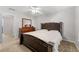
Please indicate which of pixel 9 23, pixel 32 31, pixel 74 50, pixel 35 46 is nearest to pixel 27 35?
pixel 32 31

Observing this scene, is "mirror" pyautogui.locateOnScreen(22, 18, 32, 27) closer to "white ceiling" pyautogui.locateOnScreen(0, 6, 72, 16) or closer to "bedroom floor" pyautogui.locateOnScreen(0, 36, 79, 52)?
"white ceiling" pyautogui.locateOnScreen(0, 6, 72, 16)

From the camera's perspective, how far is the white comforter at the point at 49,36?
1.24m

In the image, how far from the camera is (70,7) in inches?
50.1

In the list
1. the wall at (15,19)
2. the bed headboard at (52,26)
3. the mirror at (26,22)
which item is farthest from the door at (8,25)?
the bed headboard at (52,26)

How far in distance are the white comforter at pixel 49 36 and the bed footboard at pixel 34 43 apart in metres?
0.06

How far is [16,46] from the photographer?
1298 millimetres

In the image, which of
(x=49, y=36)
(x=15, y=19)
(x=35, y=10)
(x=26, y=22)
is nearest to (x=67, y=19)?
(x=49, y=36)

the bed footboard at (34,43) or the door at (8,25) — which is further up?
the door at (8,25)

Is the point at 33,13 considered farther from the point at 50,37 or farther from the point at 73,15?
the point at 73,15

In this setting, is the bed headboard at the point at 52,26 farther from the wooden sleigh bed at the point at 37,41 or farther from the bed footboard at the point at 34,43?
the bed footboard at the point at 34,43

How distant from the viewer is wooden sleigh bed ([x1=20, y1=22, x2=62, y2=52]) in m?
1.28

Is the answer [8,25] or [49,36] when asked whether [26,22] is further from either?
[49,36]

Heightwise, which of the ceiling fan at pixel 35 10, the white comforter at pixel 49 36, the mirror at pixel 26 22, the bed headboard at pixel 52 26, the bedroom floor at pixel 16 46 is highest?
the ceiling fan at pixel 35 10

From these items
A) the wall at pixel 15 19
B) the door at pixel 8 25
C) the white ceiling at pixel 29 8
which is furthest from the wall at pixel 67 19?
the door at pixel 8 25
